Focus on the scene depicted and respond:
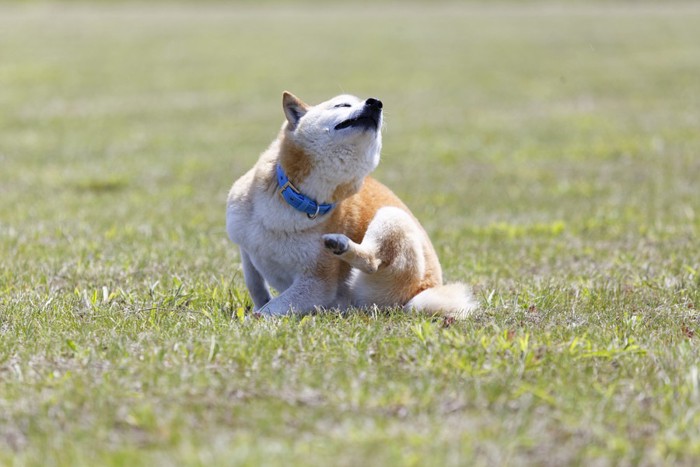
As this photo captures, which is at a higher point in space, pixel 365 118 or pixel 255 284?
pixel 365 118

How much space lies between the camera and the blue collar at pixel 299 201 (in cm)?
545

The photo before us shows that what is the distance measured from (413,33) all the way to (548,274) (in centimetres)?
3336

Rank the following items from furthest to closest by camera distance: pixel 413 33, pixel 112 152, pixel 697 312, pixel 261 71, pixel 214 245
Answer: pixel 413 33, pixel 261 71, pixel 112 152, pixel 214 245, pixel 697 312

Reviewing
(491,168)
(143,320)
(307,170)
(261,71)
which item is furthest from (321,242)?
(261,71)

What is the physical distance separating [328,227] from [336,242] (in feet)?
1.18

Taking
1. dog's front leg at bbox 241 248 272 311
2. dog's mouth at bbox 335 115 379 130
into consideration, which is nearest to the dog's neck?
dog's mouth at bbox 335 115 379 130

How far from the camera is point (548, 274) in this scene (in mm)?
7102

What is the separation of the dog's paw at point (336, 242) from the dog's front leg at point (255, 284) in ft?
2.56

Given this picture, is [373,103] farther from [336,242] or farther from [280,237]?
[280,237]

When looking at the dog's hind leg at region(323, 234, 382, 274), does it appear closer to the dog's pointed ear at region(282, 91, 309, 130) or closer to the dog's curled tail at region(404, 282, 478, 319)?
the dog's curled tail at region(404, 282, 478, 319)

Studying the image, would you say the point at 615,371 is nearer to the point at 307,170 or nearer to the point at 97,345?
the point at 307,170

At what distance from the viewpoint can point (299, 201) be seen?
5445 millimetres

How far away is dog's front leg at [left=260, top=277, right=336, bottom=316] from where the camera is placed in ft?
17.8

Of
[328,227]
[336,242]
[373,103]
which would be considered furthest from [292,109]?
[336,242]
